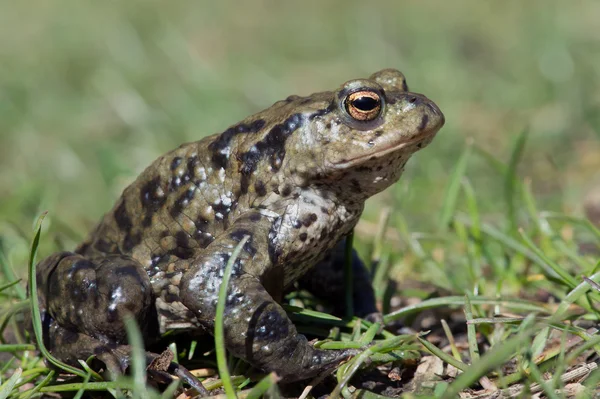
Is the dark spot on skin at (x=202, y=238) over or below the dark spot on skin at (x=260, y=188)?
below

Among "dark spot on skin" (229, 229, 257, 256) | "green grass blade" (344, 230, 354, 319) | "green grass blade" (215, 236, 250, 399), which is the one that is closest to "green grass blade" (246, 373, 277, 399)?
"green grass blade" (215, 236, 250, 399)

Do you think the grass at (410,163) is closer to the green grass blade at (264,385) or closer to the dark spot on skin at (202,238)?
the green grass blade at (264,385)

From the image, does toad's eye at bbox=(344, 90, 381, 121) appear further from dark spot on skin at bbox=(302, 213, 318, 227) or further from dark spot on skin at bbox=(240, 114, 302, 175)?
dark spot on skin at bbox=(302, 213, 318, 227)

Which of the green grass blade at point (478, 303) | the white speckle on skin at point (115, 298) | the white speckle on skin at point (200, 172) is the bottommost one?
the green grass blade at point (478, 303)

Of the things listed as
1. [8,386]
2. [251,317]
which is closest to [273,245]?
[251,317]

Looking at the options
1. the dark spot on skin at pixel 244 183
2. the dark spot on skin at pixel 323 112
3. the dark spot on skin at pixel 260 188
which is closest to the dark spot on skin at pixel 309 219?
the dark spot on skin at pixel 260 188

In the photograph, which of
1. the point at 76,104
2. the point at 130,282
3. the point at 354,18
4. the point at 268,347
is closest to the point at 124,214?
the point at 130,282

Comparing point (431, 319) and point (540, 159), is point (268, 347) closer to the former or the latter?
point (431, 319)
